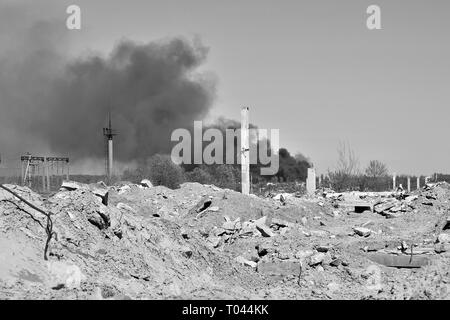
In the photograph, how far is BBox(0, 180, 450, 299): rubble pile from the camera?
9.12m

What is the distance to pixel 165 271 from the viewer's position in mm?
10680

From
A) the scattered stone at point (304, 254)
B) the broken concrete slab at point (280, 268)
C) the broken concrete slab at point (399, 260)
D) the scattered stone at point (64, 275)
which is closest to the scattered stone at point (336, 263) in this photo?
the scattered stone at point (304, 254)

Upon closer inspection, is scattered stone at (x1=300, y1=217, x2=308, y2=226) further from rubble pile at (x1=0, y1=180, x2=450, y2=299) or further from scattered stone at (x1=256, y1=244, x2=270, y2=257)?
scattered stone at (x1=256, y1=244, x2=270, y2=257)

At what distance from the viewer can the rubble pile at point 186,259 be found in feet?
29.9

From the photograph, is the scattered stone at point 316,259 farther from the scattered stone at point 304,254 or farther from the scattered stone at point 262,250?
the scattered stone at point 262,250

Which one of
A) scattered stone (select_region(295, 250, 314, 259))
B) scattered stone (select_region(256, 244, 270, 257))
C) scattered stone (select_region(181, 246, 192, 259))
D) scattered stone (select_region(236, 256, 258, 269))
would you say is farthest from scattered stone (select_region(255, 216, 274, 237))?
scattered stone (select_region(181, 246, 192, 259))

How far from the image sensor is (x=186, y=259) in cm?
1136

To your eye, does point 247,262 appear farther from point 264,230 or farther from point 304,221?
point 304,221

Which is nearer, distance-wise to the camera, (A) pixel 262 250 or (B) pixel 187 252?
(B) pixel 187 252

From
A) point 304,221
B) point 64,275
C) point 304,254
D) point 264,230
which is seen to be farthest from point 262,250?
point 304,221
